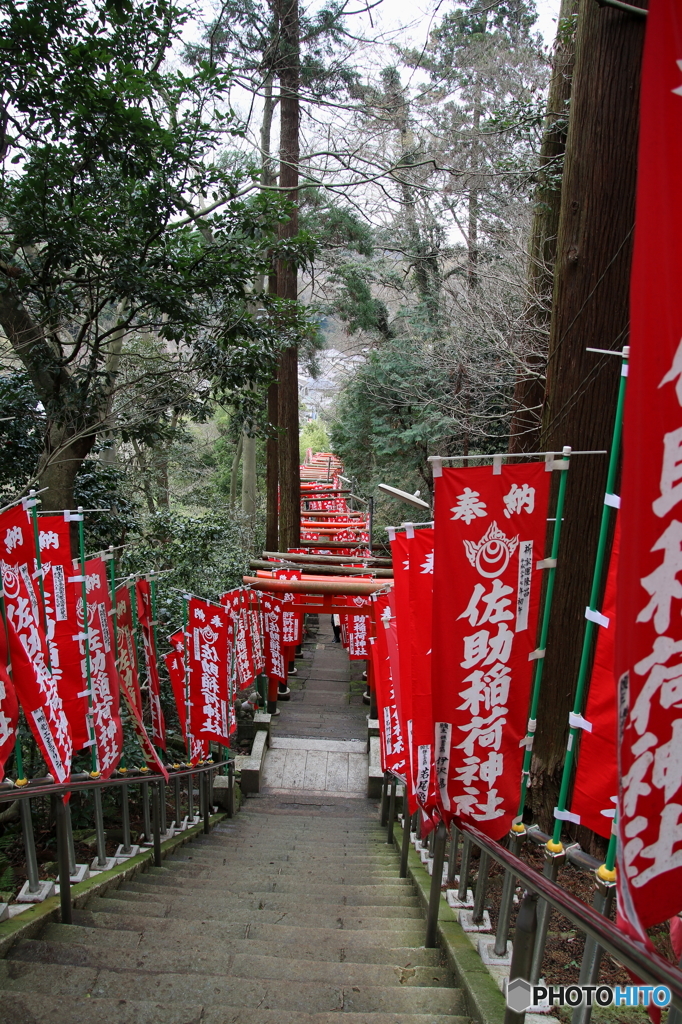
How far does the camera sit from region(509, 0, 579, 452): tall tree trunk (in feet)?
24.3

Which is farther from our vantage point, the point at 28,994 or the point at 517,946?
the point at 28,994

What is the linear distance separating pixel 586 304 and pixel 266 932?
515cm

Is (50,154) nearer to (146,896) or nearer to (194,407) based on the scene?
(194,407)

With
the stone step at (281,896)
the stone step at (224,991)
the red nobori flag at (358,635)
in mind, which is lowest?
the red nobori flag at (358,635)

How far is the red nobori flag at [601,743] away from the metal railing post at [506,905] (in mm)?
610

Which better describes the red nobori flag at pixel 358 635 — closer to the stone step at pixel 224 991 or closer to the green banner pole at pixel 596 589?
the stone step at pixel 224 991

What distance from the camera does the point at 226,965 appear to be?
3973 mm

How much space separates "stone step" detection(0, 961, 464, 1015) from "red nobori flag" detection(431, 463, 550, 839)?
92cm

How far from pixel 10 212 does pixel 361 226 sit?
15.0m

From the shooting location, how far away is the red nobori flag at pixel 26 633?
170 inches

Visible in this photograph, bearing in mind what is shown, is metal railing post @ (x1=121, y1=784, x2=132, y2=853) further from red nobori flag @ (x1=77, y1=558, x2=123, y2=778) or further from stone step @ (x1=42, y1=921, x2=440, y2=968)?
stone step @ (x1=42, y1=921, x2=440, y2=968)

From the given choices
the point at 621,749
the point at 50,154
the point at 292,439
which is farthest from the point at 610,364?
the point at 292,439

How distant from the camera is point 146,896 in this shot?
550cm

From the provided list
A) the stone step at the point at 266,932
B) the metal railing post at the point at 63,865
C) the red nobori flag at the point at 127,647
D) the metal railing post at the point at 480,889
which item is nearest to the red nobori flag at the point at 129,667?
the red nobori flag at the point at 127,647
